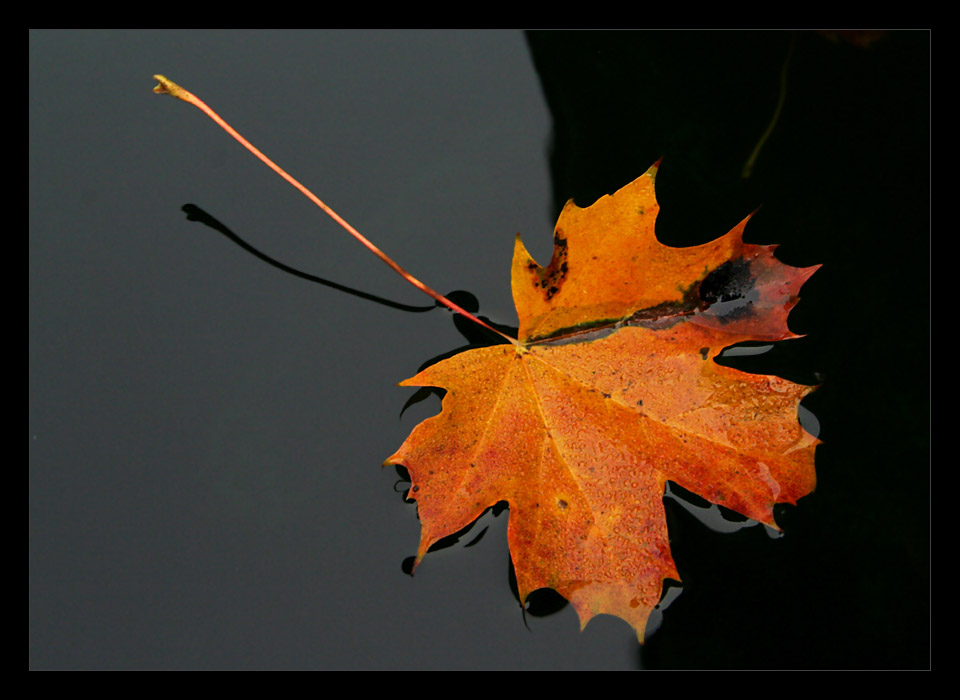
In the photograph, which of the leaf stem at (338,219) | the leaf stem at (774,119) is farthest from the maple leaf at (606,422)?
the leaf stem at (774,119)

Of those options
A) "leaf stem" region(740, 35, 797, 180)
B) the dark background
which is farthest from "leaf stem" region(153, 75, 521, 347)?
"leaf stem" region(740, 35, 797, 180)

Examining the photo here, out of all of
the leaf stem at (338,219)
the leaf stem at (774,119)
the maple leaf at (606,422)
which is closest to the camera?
the maple leaf at (606,422)

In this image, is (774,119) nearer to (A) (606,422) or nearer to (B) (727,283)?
(B) (727,283)

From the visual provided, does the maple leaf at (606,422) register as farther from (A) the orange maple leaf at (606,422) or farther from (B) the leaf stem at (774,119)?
(B) the leaf stem at (774,119)

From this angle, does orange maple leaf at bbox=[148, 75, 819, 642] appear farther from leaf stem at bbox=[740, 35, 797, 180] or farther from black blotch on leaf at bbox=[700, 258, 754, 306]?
leaf stem at bbox=[740, 35, 797, 180]

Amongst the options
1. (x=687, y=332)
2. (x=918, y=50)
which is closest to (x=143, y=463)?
(x=687, y=332)

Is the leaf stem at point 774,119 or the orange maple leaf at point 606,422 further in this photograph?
the leaf stem at point 774,119

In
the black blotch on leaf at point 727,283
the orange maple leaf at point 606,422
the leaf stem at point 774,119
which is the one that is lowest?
the orange maple leaf at point 606,422

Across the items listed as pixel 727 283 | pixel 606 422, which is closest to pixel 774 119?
pixel 727 283
